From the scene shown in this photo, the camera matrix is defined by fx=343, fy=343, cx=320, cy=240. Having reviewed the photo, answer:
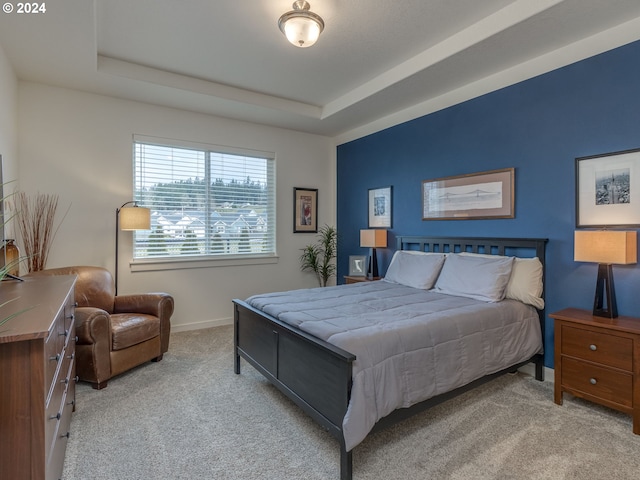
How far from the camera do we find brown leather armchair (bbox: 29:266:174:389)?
2675 mm

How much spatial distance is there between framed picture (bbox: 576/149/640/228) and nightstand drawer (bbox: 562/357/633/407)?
42.4 inches

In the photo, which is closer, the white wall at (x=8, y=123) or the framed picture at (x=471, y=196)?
the white wall at (x=8, y=123)

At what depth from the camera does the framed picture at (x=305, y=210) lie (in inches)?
204

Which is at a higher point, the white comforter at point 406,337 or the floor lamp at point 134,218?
the floor lamp at point 134,218

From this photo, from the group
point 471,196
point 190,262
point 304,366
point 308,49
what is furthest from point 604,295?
point 190,262

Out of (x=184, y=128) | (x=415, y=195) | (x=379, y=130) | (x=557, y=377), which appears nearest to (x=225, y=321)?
(x=184, y=128)

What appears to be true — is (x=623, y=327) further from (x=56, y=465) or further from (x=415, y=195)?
(x=56, y=465)

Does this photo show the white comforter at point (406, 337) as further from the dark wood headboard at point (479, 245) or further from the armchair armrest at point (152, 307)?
the armchair armrest at point (152, 307)

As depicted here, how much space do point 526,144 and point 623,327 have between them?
1.71 metres

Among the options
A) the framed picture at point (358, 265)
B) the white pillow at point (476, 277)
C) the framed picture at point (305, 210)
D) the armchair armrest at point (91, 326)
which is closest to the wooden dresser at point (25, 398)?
the armchair armrest at point (91, 326)

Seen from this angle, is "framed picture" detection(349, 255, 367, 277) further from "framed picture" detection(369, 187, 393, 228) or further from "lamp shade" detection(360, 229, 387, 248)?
"framed picture" detection(369, 187, 393, 228)

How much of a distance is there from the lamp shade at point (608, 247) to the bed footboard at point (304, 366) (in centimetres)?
196

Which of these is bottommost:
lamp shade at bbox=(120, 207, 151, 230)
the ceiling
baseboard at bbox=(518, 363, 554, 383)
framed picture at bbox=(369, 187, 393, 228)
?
baseboard at bbox=(518, 363, 554, 383)

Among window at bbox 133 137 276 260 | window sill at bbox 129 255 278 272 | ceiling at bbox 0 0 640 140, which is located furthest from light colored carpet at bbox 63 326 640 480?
ceiling at bbox 0 0 640 140
